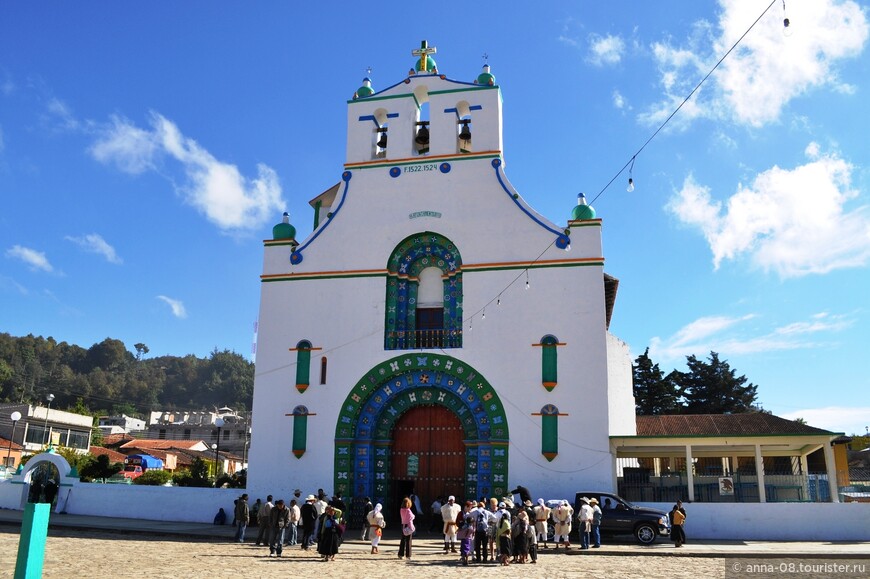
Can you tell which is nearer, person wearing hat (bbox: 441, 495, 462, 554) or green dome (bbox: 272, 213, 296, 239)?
person wearing hat (bbox: 441, 495, 462, 554)

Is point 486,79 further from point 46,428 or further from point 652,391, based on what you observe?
point 46,428

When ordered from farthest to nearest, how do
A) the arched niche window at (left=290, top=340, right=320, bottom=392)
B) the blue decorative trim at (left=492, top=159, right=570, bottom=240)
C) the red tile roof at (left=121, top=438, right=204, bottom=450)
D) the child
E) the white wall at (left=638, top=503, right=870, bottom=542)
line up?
1. the red tile roof at (left=121, top=438, right=204, bottom=450)
2. the arched niche window at (left=290, top=340, right=320, bottom=392)
3. the blue decorative trim at (left=492, top=159, right=570, bottom=240)
4. the white wall at (left=638, top=503, right=870, bottom=542)
5. the child

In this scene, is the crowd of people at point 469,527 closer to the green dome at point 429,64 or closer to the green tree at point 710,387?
the green dome at point 429,64

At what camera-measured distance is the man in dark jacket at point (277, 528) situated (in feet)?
54.3

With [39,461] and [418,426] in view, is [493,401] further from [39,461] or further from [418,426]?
[39,461]

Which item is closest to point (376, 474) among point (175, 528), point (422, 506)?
point (422, 506)

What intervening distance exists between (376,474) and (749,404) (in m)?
37.6

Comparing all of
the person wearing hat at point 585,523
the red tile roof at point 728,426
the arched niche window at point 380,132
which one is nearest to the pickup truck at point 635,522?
the person wearing hat at point 585,523

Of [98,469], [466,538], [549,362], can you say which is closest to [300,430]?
[549,362]

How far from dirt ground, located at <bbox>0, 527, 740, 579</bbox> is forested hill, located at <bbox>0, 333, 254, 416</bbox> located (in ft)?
322

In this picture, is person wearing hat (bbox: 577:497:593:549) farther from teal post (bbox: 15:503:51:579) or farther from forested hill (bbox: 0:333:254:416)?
forested hill (bbox: 0:333:254:416)

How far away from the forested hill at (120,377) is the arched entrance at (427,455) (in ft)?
318

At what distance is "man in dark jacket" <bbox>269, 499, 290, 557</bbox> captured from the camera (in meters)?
16.5

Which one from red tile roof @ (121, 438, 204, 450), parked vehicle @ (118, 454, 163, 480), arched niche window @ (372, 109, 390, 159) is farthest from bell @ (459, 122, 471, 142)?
red tile roof @ (121, 438, 204, 450)
